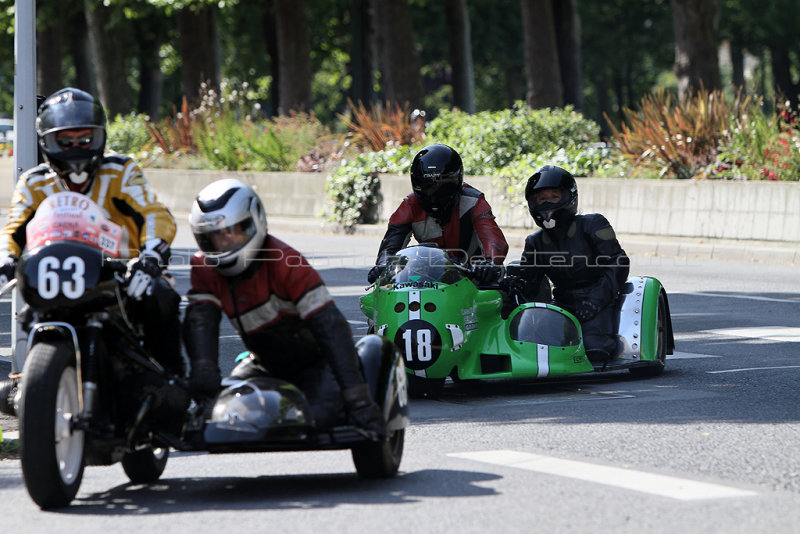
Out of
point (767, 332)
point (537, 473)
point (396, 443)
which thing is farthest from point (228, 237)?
point (767, 332)

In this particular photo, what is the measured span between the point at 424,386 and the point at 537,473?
279 centimetres

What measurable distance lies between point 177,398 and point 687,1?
71.7 ft

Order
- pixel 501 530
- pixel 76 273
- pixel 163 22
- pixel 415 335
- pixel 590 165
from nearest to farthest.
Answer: pixel 501 530
pixel 76 273
pixel 415 335
pixel 590 165
pixel 163 22

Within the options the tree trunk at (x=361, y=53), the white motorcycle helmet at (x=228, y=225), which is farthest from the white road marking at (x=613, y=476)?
the tree trunk at (x=361, y=53)

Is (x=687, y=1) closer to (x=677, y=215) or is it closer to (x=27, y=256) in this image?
(x=677, y=215)

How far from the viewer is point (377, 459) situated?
6.41m

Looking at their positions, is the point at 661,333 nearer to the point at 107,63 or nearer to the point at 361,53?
the point at 361,53

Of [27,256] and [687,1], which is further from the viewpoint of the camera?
[687,1]

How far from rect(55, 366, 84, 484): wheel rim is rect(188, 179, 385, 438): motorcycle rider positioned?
552mm

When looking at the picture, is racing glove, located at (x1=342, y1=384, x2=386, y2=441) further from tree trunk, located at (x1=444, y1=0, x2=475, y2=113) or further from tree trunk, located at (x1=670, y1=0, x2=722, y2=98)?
tree trunk, located at (x1=444, y1=0, x2=475, y2=113)

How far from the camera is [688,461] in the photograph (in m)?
6.93

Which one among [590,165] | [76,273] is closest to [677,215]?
A: [590,165]

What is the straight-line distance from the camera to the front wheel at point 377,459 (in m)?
6.36

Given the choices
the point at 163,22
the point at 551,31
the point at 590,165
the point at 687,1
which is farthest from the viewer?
the point at 163,22
